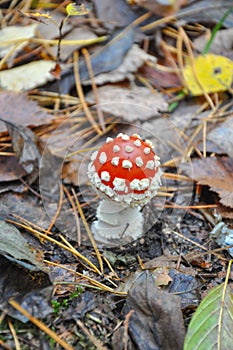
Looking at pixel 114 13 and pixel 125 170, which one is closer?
pixel 125 170

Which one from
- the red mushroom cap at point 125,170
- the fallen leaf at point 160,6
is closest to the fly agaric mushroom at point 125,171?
the red mushroom cap at point 125,170

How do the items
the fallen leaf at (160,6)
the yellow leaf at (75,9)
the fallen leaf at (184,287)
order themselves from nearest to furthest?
the fallen leaf at (184,287), the yellow leaf at (75,9), the fallen leaf at (160,6)

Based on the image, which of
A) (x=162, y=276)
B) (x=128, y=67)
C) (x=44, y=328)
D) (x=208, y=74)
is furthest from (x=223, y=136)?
(x=44, y=328)

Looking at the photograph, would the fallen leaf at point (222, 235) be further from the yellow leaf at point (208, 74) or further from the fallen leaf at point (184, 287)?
the yellow leaf at point (208, 74)

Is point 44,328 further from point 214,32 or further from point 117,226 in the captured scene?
point 214,32

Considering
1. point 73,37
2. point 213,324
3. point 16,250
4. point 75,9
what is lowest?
point 213,324

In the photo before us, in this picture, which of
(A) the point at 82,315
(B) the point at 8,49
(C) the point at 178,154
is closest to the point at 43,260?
(A) the point at 82,315

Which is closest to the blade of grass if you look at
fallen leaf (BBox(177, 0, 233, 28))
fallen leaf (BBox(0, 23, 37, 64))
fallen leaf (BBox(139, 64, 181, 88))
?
fallen leaf (BBox(177, 0, 233, 28))

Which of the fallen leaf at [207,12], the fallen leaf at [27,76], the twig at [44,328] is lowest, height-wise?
the twig at [44,328]
